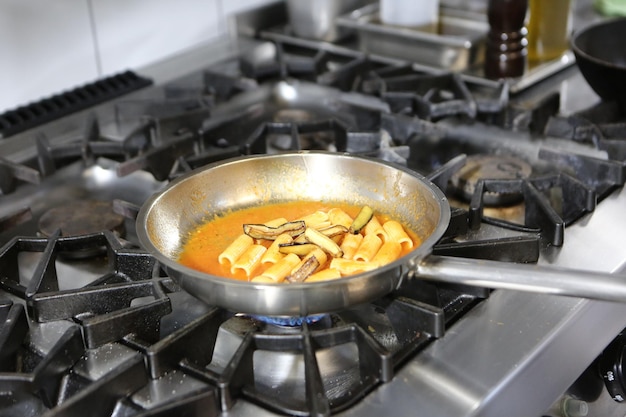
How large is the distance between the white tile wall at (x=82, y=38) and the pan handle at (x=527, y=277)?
0.76m

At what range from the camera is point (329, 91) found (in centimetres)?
129

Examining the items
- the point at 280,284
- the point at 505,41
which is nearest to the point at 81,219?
the point at 280,284

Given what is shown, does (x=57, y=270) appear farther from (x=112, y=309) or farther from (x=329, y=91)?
(x=329, y=91)

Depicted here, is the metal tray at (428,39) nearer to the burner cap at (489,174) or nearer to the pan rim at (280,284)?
the burner cap at (489,174)

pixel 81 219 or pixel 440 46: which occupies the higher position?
pixel 440 46

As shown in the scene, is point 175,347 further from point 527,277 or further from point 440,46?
point 440,46

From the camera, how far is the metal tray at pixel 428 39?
129cm

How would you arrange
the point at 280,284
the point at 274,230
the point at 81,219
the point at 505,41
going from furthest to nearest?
1. the point at 505,41
2. the point at 81,219
3. the point at 274,230
4. the point at 280,284

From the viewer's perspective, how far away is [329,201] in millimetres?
890

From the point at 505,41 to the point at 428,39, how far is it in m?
0.13

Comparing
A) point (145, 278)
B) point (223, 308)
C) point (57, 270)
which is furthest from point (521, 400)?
point (57, 270)

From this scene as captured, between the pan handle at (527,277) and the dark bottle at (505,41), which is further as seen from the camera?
the dark bottle at (505,41)

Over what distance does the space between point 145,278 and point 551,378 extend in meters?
0.39

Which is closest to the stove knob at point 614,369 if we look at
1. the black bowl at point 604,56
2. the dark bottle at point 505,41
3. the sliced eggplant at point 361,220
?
the sliced eggplant at point 361,220
